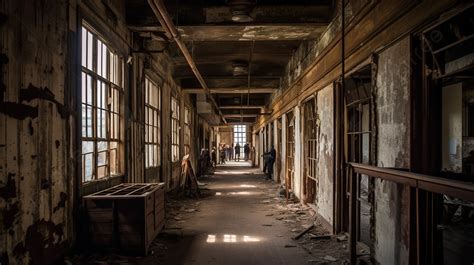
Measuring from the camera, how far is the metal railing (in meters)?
2.04

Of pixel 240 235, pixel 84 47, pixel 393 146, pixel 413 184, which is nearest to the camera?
pixel 413 184

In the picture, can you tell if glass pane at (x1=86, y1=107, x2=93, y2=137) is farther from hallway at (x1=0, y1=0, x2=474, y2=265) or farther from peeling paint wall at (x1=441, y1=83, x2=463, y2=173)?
peeling paint wall at (x1=441, y1=83, x2=463, y2=173)

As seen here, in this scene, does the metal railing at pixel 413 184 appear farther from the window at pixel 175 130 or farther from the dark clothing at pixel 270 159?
the dark clothing at pixel 270 159

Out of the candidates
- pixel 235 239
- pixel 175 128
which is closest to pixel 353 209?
pixel 235 239

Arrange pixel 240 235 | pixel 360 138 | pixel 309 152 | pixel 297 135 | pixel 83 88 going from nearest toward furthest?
pixel 83 88 → pixel 360 138 → pixel 240 235 → pixel 309 152 → pixel 297 135

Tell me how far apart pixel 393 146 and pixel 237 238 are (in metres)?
3.26

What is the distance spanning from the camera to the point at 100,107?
5.81m

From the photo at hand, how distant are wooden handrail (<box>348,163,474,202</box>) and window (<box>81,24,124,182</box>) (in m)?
3.70

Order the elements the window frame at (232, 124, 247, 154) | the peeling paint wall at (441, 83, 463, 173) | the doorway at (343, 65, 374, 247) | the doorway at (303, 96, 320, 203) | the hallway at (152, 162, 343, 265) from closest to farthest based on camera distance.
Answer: the doorway at (343, 65, 374, 247) < the hallway at (152, 162, 343, 265) < the peeling paint wall at (441, 83, 463, 173) < the doorway at (303, 96, 320, 203) < the window frame at (232, 124, 247, 154)

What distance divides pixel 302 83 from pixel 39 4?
6610 mm

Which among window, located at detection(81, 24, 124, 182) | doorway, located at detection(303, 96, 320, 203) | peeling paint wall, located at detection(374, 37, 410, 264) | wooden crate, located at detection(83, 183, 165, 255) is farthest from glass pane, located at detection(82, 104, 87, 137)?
doorway, located at detection(303, 96, 320, 203)

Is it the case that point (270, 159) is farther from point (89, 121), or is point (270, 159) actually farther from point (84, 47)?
point (84, 47)

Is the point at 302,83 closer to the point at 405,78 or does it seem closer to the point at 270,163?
the point at 405,78

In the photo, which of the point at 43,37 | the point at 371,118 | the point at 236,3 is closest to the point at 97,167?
the point at 43,37
